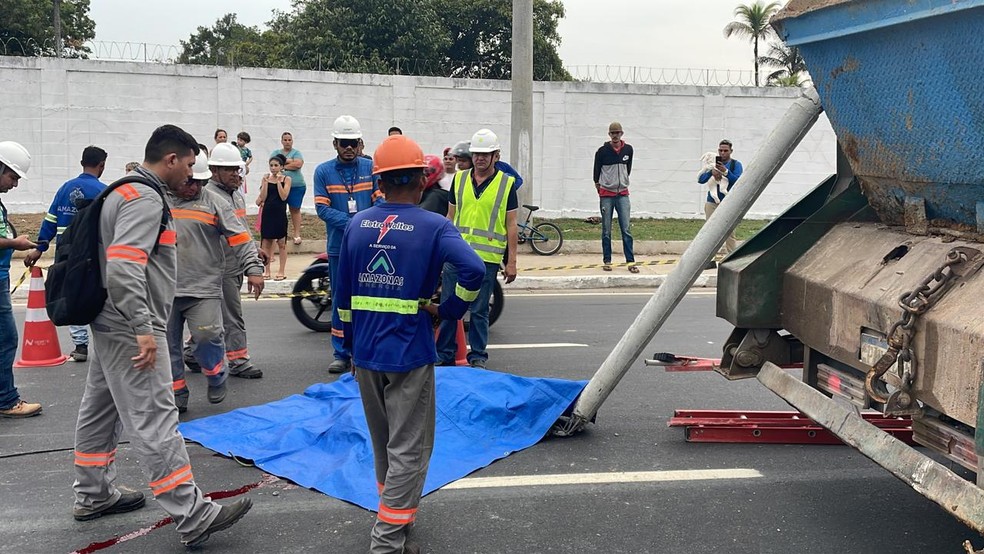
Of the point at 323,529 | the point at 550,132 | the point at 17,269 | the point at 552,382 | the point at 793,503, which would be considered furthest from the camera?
the point at 550,132

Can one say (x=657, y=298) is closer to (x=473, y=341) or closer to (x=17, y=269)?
(x=473, y=341)

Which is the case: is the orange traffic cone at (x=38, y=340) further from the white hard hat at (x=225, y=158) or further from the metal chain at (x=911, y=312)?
the metal chain at (x=911, y=312)

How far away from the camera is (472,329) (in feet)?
22.4

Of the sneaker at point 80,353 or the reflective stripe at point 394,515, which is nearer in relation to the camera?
the reflective stripe at point 394,515

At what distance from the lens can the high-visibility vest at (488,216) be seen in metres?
6.57

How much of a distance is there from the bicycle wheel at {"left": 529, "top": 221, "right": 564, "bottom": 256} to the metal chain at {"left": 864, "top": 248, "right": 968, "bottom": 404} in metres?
11.3

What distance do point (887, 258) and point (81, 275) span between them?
11.8ft

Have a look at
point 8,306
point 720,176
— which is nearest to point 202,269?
point 8,306

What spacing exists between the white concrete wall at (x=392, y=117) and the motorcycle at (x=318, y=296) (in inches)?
388

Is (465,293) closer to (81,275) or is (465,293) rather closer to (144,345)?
(144,345)

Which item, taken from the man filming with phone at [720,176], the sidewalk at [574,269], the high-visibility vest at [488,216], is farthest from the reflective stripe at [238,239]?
the man filming with phone at [720,176]

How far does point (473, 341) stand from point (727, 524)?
124 inches

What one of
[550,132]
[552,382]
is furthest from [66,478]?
[550,132]

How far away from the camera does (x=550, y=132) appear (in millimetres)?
19156
